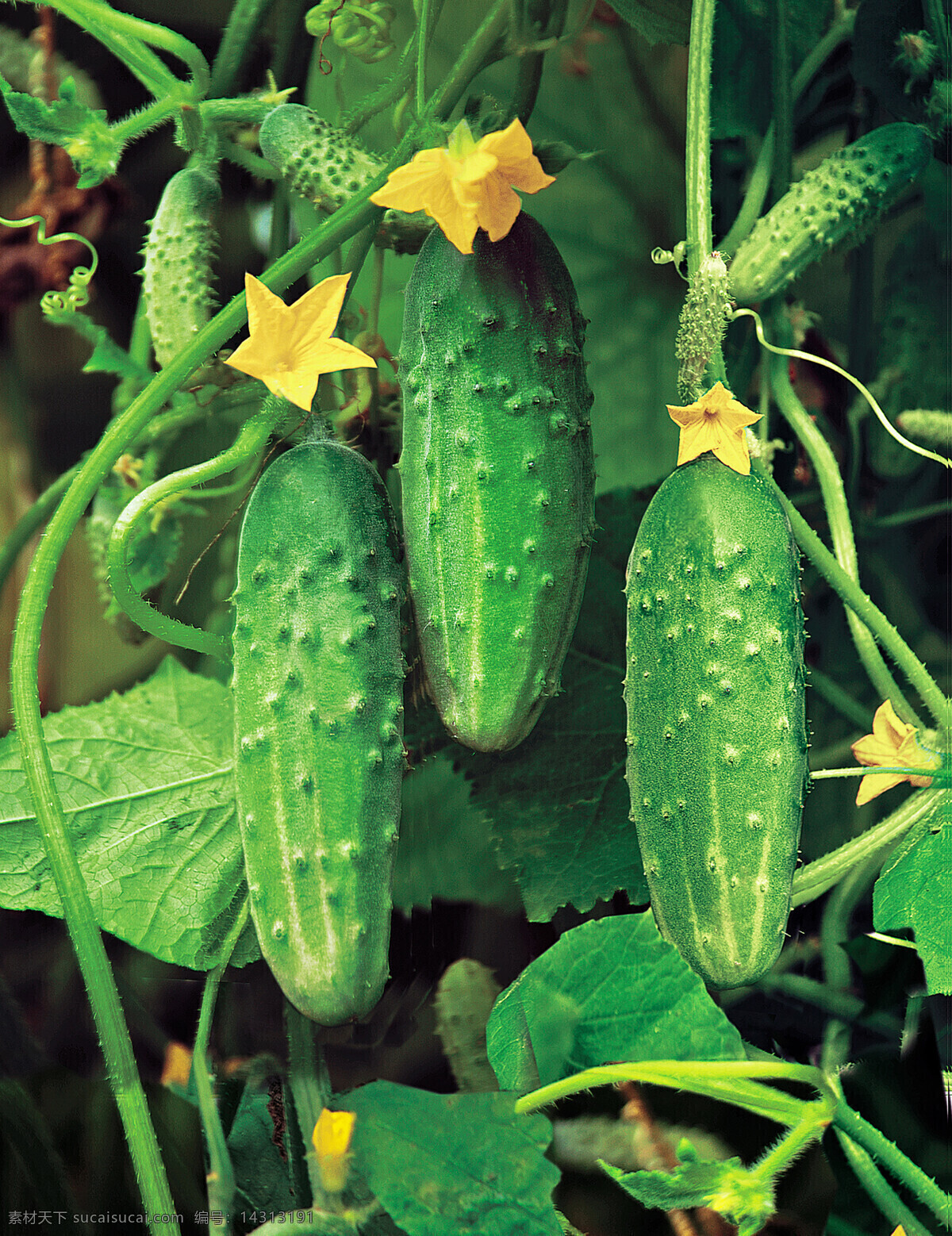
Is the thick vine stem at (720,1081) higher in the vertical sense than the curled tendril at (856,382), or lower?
lower

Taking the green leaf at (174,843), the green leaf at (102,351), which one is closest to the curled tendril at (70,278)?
the green leaf at (102,351)

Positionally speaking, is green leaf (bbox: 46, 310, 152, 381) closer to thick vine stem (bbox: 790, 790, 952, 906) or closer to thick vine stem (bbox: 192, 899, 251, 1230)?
thick vine stem (bbox: 192, 899, 251, 1230)

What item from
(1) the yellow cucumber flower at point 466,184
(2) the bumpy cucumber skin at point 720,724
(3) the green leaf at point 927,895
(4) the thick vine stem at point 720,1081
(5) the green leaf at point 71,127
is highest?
(5) the green leaf at point 71,127

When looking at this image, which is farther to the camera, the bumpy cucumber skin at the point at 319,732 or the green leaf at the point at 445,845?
the green leaf at the point at 445,845

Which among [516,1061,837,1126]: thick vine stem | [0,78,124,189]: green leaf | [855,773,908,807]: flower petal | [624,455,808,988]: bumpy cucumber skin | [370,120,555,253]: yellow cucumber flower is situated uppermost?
[0,78,124,189]: green leaf

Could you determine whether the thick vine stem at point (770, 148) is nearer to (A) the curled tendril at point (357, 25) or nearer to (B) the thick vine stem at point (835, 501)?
(B) the thick vine stem at point (835, 501)

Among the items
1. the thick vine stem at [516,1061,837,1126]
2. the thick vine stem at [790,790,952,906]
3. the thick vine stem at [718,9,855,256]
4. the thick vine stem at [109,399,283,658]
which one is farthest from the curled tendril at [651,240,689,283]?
the thick vine stem at [516,1061,837,1126]

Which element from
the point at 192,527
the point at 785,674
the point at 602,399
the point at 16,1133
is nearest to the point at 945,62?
the point at 602,399
